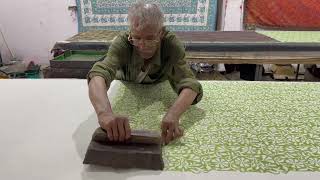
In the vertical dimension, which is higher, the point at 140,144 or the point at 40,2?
the point at 40,2

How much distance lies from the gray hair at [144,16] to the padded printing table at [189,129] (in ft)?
1.14

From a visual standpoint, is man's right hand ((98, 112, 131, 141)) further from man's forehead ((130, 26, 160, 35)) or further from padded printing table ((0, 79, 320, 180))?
man's forehead ((130, 26, 160, 35))

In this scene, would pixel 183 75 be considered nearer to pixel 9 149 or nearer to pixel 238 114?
pixel 238 114

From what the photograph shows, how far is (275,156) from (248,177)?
152mm

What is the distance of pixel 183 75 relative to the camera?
4.28 feet

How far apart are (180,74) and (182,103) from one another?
0.73ft

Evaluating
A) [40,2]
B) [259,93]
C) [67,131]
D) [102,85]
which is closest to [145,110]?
[102,85]

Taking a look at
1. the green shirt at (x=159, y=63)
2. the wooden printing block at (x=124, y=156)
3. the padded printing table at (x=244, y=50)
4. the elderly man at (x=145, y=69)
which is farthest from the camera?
the padded printing table at (x=244, y=50)

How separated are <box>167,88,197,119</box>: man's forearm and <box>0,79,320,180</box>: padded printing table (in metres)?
0.06

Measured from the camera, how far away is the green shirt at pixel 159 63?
1.25 metres

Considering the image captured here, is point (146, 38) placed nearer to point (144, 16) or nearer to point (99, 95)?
point (144, 16)

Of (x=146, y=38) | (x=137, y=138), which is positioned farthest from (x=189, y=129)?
(x=146, y=38)

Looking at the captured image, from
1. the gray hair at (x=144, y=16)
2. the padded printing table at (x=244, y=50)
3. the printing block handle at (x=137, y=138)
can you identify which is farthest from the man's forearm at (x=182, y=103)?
the padded printing table at (x=244, y=50)

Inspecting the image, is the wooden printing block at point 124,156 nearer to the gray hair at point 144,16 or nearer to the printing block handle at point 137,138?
the printing block handle at point 137,138
